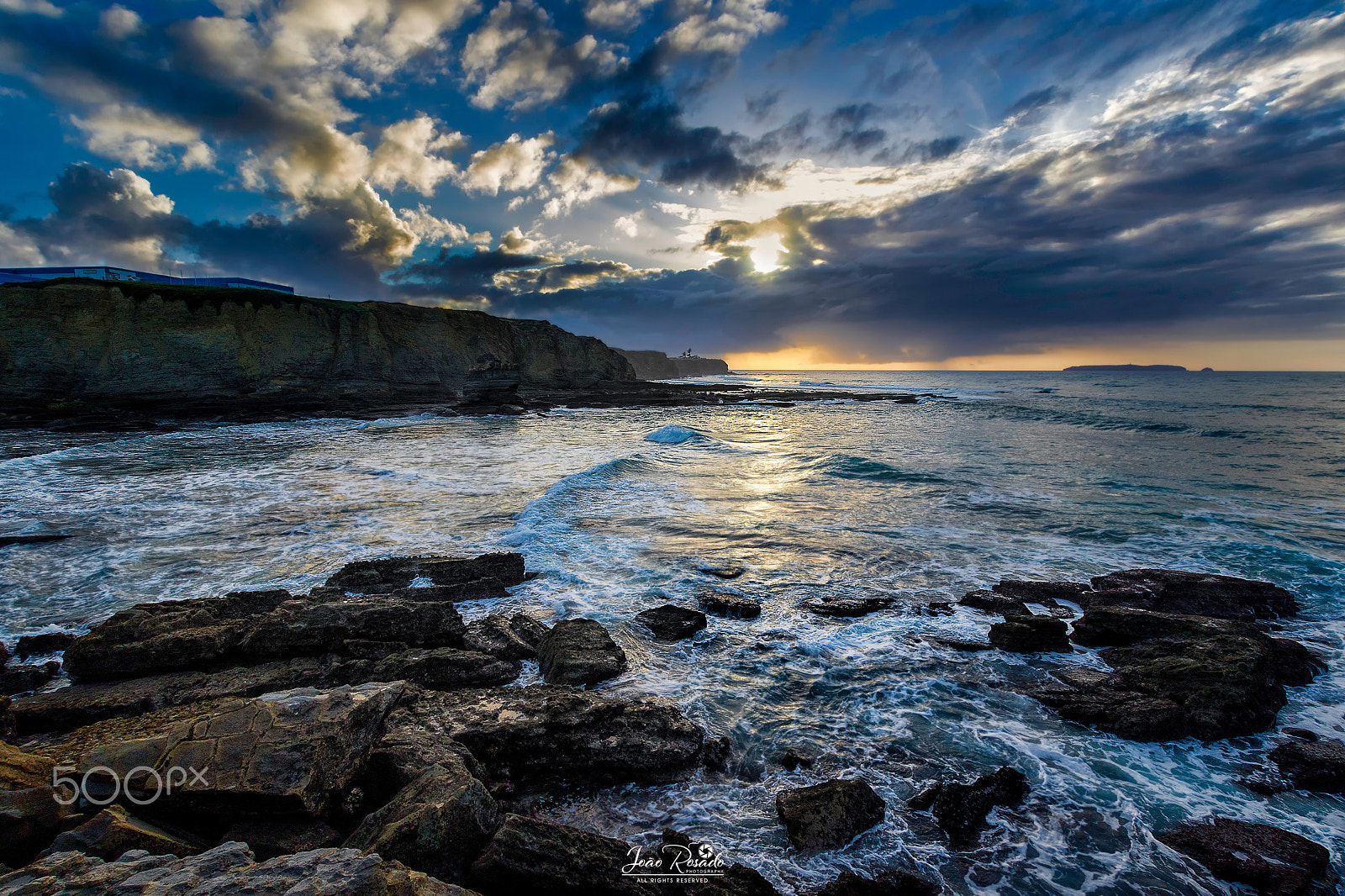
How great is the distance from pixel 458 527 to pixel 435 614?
17.0 feet

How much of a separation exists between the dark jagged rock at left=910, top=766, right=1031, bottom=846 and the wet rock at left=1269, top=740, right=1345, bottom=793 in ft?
7.93

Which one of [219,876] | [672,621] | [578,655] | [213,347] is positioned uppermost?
[213,347]

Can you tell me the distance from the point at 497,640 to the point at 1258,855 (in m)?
7.04

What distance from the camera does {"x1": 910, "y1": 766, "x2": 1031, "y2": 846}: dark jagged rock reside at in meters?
3.97

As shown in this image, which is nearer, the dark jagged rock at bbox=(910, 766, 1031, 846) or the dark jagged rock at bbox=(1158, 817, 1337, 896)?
the dark jagged rock at bbox=(1158, 817, 1337, 896)

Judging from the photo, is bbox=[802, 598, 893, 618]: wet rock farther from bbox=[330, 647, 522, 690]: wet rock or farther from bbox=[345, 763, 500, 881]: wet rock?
bbox=[345, 763, 500, 881]: wet rock

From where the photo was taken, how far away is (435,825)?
10.3 ft

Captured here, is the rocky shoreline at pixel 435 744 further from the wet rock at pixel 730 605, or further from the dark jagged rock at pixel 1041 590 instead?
the dark jagged rock at pixel 1041 590

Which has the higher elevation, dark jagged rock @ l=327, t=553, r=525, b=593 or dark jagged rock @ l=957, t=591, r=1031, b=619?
dark jagged rock @ l=327, t=553, r=525, b=593

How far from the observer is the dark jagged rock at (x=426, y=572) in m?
8.11

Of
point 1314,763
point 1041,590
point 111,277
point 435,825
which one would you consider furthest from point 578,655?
point 111,277

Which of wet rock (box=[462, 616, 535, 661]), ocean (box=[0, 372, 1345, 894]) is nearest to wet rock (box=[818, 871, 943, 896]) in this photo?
ocean (box=[0, 372, 1345, 894])

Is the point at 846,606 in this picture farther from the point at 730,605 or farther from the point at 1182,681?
the point at 1182,681

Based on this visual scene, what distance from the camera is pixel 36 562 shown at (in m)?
8.92
